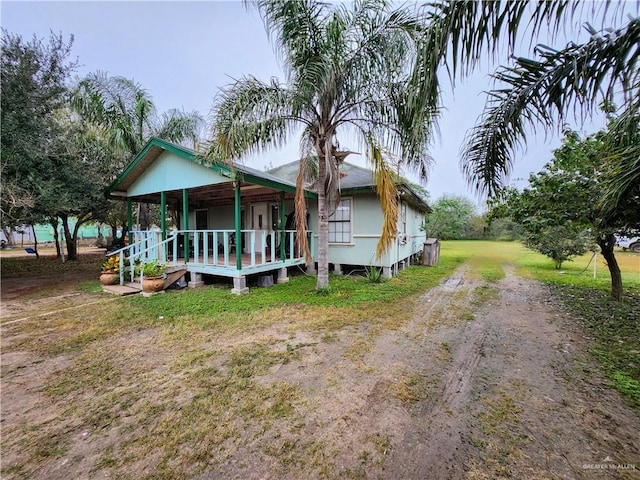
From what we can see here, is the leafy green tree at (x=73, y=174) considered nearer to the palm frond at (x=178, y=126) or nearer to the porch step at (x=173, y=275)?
the palm frond at (x=178, y=126)

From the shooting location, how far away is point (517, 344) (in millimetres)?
4168

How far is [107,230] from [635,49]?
50.7 meters

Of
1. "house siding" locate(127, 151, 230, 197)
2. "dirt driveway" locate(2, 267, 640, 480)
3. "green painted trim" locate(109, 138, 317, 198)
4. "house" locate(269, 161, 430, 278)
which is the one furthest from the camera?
"house" locate(269, 161, 430, 278)

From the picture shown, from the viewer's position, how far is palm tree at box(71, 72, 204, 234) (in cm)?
1154

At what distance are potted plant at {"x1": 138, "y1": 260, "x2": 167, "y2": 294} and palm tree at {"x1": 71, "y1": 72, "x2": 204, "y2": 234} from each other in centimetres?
713

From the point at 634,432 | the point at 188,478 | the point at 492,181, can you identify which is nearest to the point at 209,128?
the point at 492,181

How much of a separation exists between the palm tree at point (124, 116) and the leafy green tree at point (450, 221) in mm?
27551

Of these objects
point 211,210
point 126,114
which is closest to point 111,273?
point 211,210

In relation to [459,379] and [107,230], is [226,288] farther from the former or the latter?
[107,230]

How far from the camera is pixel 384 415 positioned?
2.51 m

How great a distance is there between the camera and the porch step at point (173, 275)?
745 cm

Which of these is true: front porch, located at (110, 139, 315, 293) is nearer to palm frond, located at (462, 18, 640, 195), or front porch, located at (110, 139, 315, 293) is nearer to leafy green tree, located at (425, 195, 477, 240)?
palm frond, located at (462, 18, 640, 195)

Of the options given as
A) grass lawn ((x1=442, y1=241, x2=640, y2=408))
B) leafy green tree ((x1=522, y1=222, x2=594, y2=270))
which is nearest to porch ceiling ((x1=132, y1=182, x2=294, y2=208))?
grass lawn ((x1=442, y1=241, x2=640, y2=408))

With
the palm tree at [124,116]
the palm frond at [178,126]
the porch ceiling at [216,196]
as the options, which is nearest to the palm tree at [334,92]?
the porch ceiling at [216,196]
